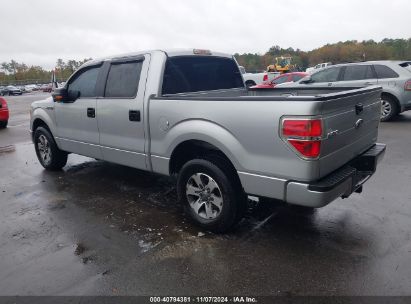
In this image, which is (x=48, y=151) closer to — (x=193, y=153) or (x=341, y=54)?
(x=193, y=153)

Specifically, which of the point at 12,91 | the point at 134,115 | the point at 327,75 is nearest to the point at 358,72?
the point at 327,75

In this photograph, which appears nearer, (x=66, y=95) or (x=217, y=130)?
(x=217, y=130)

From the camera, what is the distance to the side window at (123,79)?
4.32 meters

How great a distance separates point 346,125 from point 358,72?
301 inches

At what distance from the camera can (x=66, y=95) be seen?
5.30 m

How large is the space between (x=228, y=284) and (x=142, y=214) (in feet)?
5.65

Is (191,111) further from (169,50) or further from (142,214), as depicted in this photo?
(142,214)

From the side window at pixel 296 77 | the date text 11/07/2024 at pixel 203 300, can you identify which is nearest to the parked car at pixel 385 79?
the side window at pixel 296 77

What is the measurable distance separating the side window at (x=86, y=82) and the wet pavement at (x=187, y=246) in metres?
1.41

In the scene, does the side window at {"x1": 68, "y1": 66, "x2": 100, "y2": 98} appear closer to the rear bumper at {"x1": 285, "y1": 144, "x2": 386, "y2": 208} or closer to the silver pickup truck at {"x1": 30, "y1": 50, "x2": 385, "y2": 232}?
the silver pickup truck at {"x1": 30, "y1": 50, "x2": 385, "y2": 232}

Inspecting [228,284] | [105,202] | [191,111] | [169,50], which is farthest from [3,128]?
[228,284]

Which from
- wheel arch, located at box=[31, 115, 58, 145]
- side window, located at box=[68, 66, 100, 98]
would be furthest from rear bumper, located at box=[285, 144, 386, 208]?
wheel arch, located at box=[31, 115, 58, 145]

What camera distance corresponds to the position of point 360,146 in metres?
3.63

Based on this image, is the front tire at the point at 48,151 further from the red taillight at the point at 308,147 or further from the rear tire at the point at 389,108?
the rear tire at the point at 389,108
